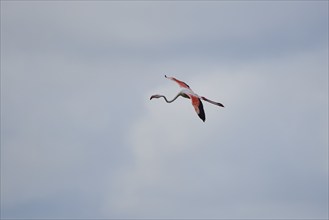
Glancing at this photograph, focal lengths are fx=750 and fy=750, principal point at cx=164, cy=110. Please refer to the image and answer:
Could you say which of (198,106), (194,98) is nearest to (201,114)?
(198,106)

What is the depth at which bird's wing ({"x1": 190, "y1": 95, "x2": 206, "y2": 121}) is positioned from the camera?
144 feet

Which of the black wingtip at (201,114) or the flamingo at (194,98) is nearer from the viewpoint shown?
the black wingtip at (201,114)

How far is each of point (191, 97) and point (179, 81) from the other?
487 cm

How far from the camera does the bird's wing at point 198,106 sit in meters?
43.8

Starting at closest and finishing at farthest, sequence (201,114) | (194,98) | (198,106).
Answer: (201,114) < (198,106) < (194,98)

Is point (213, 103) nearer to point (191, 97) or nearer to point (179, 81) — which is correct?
point (191, 97)

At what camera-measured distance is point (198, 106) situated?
4475cm

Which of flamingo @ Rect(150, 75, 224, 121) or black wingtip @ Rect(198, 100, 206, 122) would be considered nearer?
black wingtip @ Rect(198, 100, 206, 122)

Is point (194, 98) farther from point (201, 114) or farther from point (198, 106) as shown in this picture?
point (201, 114)

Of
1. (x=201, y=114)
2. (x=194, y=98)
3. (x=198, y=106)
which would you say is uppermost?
(x=194, y=98)

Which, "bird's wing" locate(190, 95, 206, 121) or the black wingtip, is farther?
"bird's wing" locate(190, 95, 206, 121)

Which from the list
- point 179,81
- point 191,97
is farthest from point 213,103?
point 179,81

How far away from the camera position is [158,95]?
47.5m

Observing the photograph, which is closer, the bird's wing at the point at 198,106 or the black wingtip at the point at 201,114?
the black wingtip at the point at 201,114
